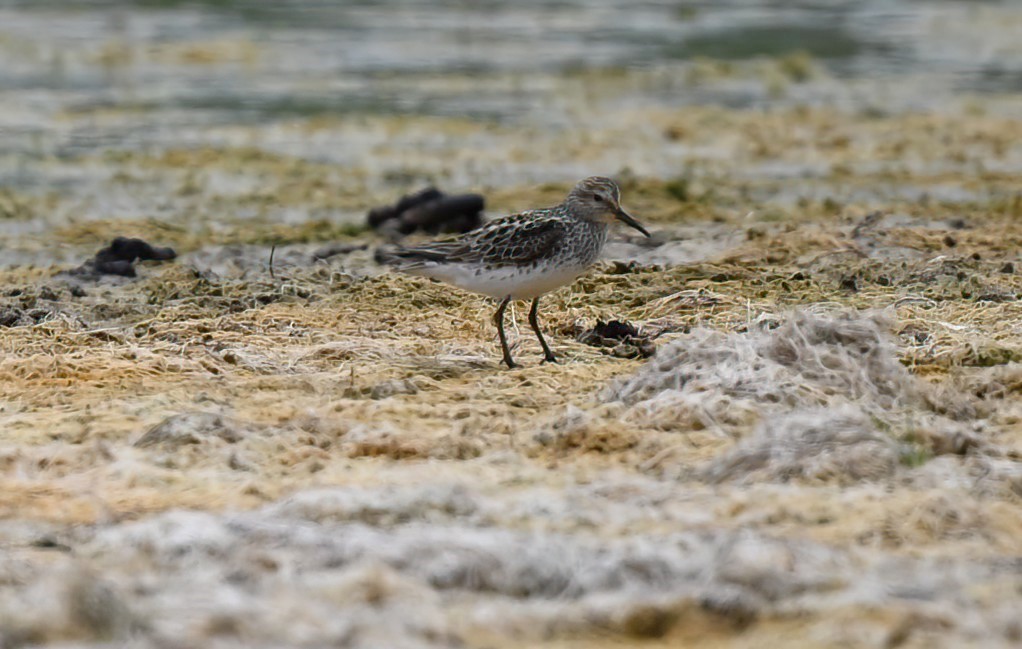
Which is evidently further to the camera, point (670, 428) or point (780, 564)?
point (670, 428)

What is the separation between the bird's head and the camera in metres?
9.84

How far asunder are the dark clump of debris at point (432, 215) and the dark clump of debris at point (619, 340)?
382 centimetres

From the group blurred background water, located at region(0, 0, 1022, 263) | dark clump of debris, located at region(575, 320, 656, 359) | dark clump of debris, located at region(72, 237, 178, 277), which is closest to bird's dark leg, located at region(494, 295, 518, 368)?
dark clump of debris, located at region(575, 320, 656, 359)

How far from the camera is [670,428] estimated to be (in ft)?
25.9

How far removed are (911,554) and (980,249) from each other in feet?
21.5

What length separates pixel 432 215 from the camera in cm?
1360

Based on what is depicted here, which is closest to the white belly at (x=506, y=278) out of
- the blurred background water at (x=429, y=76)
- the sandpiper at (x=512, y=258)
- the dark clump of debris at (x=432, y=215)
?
the sandpiper at (x=512, y=258)

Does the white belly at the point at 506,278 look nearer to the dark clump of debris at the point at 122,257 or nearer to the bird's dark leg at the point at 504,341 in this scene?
the bird's dark leg at the point at 504,341

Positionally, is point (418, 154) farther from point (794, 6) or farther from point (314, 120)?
point (794, 6)

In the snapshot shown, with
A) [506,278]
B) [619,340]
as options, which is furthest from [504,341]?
[619,340]

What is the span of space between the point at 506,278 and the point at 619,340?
782mm

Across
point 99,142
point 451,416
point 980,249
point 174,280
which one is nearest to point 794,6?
point 99,142

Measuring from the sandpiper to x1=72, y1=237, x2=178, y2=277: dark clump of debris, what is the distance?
3037mm

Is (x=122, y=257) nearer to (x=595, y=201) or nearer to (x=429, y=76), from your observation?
(x=595, y=201)
